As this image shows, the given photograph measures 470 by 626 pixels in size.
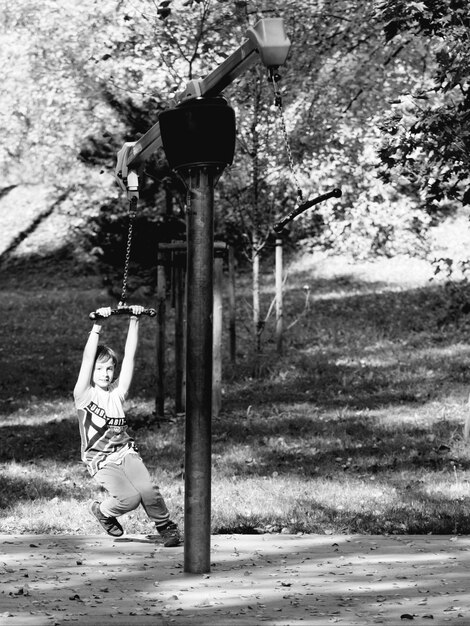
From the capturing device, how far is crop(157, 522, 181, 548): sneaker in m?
7.12

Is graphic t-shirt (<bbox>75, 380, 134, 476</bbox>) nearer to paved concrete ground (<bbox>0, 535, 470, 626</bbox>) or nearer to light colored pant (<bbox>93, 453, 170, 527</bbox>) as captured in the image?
light colored pant (<bbox>93, 453, 170, 527</bbox>)

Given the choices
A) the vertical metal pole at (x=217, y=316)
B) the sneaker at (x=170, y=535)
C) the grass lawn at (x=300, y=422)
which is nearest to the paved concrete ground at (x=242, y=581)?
the sneaker at (x=170, y=535)

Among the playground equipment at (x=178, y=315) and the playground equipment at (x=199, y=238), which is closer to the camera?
the playground equipment at (x=199, y=238)

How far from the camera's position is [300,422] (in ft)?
40.9

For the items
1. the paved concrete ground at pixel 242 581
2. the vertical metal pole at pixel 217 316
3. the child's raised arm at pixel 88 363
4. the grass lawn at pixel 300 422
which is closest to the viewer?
the paved concrete ground at pixel 242 581

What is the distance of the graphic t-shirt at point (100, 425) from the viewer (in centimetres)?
708

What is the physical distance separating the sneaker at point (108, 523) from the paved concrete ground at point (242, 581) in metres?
0.09

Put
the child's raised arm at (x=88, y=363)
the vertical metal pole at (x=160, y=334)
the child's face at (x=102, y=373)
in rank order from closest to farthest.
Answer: the child's raised arm at (x=88, y=363) → the child's face at (x=102, y=373) → the vertical metal pole at (x=160, y=334)

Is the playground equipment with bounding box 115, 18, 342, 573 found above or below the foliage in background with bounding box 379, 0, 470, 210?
below

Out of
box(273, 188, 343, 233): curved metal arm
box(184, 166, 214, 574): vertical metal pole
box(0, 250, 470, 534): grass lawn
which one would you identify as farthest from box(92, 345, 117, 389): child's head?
box(273, 188, 343, 233): curved metal arm

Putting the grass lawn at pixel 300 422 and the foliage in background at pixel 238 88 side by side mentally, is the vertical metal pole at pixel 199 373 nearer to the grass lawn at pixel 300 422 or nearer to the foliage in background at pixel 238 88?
the grass lawn at pixel 300 422

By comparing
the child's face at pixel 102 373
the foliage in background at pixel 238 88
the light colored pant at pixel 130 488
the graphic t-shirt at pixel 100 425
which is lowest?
the light colored pant at pixel 130 488

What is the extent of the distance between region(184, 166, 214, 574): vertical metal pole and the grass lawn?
5.79 feet

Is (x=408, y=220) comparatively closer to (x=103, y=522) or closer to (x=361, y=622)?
(x=103, y=522)
